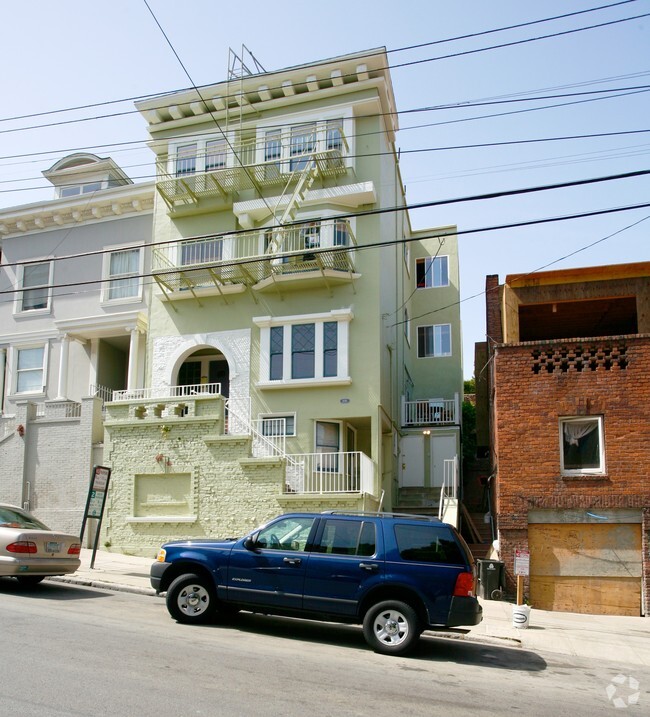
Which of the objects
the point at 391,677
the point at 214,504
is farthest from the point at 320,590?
the point at 214,504

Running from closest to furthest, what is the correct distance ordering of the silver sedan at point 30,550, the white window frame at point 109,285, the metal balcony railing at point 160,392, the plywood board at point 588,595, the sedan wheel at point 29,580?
the silver sedan at point 30,550 < the sedan wheel at point 29,580 < the plywood board at point 588,595 < the metal balcony railing at point 160,392 < the white window frame at point 109,285

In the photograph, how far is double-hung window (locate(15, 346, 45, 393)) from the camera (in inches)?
983

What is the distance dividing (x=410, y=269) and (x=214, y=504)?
Answer: 1347 cm

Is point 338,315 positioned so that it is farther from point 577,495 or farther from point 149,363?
point 577,495

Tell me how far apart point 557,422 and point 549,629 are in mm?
4597

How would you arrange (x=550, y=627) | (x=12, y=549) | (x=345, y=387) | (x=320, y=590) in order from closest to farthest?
(x=320, y=590)
(x=12, y=549)
(x=550, y=627)
(x=345, y=387)

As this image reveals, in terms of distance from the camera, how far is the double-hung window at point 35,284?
83.8 feet

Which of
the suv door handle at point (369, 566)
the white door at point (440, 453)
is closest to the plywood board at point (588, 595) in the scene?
the suv door handle at point (369, 566)

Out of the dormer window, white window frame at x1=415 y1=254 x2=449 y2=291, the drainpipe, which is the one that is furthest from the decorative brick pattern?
the drainpipe

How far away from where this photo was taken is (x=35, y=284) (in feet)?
84.2

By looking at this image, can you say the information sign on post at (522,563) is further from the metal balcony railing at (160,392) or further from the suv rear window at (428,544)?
the metal balcony railing at (160,392)

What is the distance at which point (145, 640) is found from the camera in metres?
9.07

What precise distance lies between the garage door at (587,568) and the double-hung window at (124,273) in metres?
15.0

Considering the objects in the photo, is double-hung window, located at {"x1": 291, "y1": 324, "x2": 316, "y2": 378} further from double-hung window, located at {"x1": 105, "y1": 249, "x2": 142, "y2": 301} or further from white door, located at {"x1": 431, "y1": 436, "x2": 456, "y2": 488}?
double-hung window, located at {"x1": 105, "y1": 249, "x2": 142, "y2": 301}
